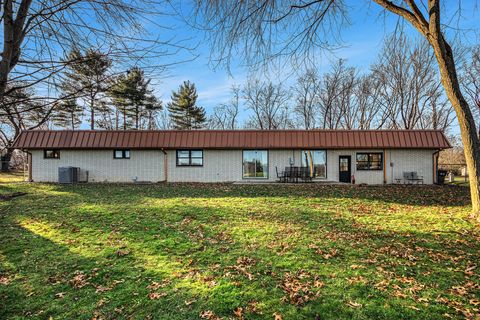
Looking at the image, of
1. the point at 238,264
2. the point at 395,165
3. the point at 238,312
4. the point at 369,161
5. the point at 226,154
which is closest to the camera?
the point at 238,312

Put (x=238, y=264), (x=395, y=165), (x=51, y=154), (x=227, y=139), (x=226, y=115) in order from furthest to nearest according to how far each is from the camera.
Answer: (x=226, y=115) < (x=51, y=154) < (x=227, y=139) < (x=395, y=165) < (x=238, y=264)

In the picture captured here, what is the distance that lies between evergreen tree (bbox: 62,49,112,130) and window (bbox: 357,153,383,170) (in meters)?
16.9

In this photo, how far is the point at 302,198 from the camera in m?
10.5

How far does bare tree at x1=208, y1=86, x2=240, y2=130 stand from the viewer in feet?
123

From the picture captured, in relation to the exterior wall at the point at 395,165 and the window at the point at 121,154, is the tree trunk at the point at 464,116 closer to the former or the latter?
the exterior wall at the point at 395,165

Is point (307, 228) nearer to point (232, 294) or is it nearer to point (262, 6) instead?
point (232, 294)

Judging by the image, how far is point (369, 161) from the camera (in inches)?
650

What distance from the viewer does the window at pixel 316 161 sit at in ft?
54.7

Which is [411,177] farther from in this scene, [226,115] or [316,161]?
[226,115]

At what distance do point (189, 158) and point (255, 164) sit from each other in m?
4.47

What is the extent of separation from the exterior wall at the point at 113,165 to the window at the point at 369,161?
13.1m

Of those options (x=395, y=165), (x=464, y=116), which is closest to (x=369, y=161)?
(x=395, y=165)

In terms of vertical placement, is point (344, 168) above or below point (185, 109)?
below

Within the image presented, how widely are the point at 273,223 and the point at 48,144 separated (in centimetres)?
1664
